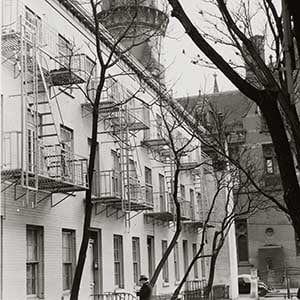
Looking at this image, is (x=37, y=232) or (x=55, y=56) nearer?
(x=37, y=232)

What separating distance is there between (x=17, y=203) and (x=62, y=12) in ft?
22.2

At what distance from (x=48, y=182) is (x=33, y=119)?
5.30 ft

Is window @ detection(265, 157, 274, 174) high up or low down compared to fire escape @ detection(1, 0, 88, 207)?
up

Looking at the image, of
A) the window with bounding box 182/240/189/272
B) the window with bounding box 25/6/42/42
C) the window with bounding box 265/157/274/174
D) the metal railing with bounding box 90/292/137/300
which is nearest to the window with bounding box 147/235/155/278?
the metal railing with bounding box 90/292/137/300

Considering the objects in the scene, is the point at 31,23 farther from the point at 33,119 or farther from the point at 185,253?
the point at 185,253

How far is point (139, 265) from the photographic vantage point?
2708 cm

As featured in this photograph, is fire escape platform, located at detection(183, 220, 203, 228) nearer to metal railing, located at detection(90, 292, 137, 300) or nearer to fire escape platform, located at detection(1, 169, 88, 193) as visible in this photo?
metal railing, located at detection(90, 292, 137, 300)

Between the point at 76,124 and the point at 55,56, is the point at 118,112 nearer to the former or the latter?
the point at 76,124

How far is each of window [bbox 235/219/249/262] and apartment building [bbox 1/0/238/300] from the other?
28940mm

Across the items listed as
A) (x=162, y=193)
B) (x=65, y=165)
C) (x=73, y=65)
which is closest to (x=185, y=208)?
(x=162, y=193)

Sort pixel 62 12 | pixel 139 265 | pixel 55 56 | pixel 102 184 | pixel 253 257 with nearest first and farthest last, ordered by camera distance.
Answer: pixel 55 56 < pixel 62 12 < pixel 102 184 < pixel 139 265 < pixel 253 257

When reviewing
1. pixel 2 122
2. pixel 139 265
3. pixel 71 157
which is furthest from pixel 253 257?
pixel 2 122

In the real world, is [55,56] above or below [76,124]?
above

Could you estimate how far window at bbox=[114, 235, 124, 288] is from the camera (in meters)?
24.4
